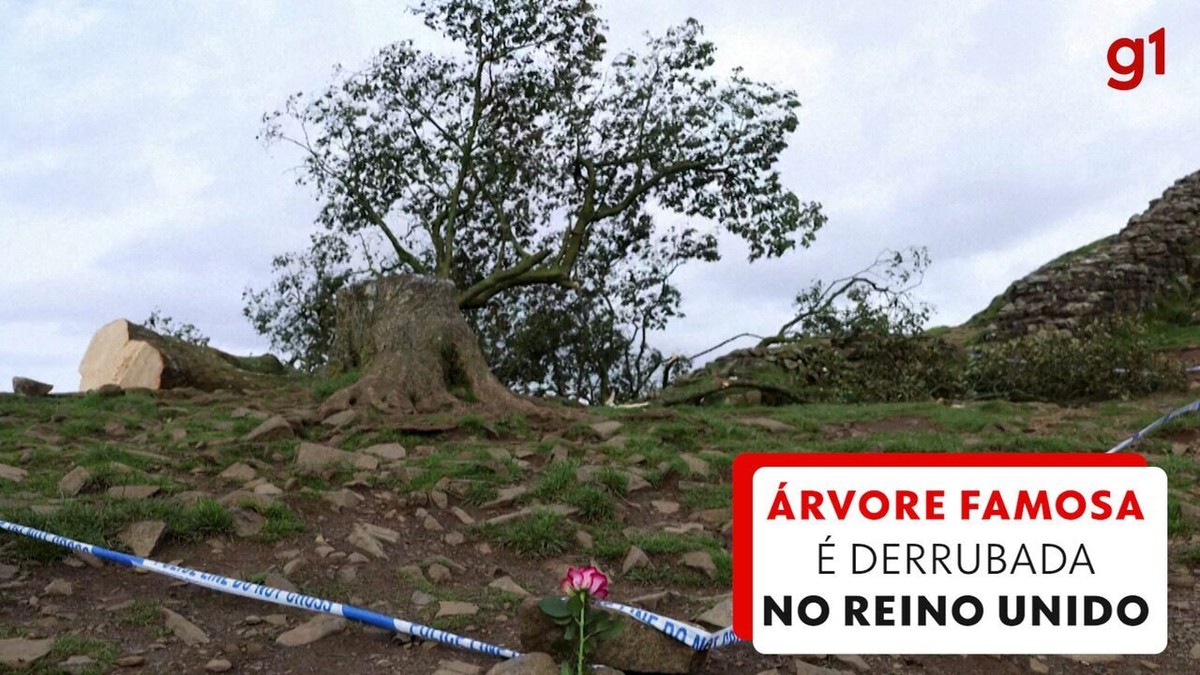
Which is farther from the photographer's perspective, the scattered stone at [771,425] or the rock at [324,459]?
the scattered stone at [771,425]

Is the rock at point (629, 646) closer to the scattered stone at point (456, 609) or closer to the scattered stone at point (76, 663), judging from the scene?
the scattered stone at point (456, 609)

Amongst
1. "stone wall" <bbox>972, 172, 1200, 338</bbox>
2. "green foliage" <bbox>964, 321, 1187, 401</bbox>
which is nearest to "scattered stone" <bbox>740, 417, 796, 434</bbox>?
"green foliage" <bbox>964, 321, 1187, 401</bbox>

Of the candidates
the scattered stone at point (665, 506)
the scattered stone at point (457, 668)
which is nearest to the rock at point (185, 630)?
the scattered stone at point (457, 668)

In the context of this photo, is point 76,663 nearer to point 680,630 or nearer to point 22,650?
point 22,650

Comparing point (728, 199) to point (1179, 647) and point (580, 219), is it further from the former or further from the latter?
point (1179, 647)

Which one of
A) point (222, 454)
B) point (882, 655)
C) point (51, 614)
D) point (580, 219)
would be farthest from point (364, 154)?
point (882, 655)

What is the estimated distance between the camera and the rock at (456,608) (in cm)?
561

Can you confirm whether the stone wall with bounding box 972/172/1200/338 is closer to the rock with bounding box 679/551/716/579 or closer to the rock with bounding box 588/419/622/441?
the rock with bounding box 588/419/622/441

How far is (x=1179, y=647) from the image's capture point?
6.02m

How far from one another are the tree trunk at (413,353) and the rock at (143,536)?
4462 millimetres

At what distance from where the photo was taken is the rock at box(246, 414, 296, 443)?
977 centimetres

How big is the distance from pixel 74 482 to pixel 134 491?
555mm

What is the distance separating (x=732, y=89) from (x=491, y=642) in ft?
48.8

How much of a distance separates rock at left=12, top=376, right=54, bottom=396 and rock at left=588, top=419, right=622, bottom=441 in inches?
309
